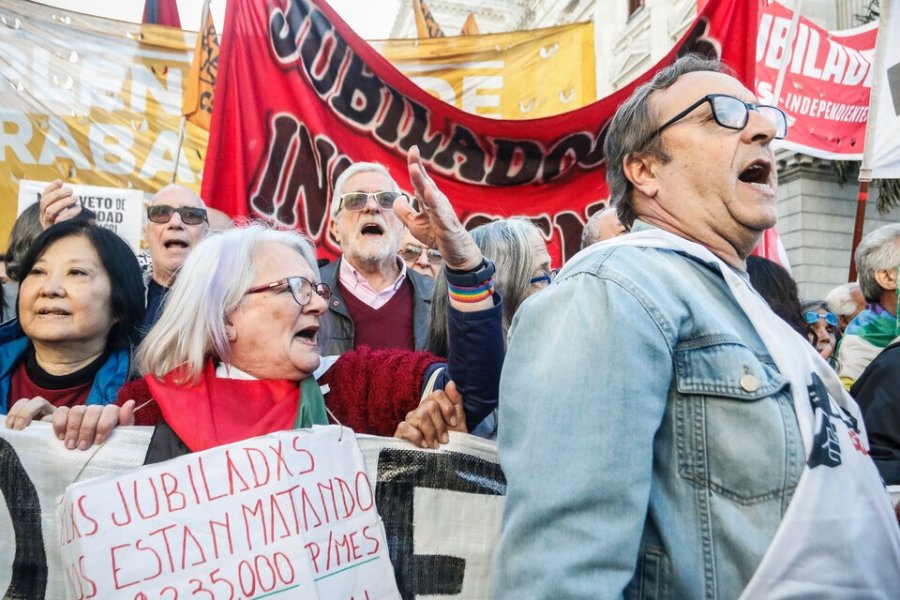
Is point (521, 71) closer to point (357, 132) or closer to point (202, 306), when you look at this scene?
point (357, 132)

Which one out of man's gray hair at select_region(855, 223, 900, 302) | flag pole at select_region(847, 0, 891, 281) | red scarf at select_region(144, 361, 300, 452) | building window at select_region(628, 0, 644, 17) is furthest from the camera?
building window at select_region(628, 0, 644, 17)

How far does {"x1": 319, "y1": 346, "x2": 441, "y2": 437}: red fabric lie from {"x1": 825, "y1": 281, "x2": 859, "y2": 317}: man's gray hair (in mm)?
4058

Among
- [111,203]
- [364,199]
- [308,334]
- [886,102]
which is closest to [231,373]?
[308,334]

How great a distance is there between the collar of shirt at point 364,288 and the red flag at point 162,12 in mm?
4991

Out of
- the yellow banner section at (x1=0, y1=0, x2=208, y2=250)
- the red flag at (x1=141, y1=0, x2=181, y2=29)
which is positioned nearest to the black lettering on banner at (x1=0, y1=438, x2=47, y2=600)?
the yellow banner section at (x1=0, y1=0, x2=208, y2=250)

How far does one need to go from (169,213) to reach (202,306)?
1.69m

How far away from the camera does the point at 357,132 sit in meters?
4.27

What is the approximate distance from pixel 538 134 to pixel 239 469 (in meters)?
3.26

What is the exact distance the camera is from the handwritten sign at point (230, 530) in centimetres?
159

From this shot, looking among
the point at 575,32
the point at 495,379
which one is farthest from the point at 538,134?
the point at 495,379

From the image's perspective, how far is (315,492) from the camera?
1746 mm

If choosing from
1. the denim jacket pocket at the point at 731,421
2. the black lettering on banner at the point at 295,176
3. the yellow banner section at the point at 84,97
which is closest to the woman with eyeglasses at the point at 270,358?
the denim jacket pocket at the point at 731,421

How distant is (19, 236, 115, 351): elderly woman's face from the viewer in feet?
7.58

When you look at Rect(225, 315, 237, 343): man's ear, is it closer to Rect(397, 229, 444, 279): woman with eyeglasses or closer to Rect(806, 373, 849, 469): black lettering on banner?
Rect(806, 373, 849, 469): black lettering on banner
